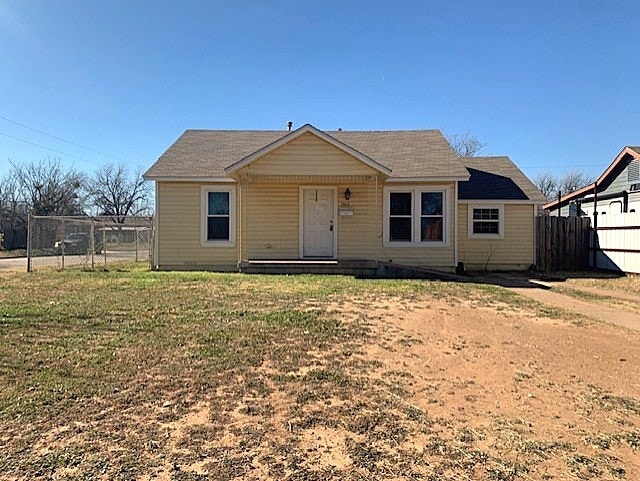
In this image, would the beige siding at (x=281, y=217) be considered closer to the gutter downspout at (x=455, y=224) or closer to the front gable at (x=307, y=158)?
the front gable at (x=307, y=158)

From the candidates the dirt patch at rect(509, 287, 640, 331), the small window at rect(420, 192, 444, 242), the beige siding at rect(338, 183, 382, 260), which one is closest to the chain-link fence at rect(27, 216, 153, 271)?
the beige siding at rect(338, 183, 382, 260)

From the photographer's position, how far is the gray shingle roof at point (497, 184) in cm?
1427

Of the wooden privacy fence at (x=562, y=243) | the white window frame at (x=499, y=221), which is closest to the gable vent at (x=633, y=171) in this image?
the wooden privacy fence at (x=562, y=243)

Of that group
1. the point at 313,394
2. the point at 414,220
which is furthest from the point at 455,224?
the point at 313,394

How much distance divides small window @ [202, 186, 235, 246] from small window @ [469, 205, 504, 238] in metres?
7.60

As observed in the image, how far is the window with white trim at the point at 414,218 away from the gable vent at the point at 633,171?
11.8 meters

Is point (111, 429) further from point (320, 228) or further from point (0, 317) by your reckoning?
point (320, 228)

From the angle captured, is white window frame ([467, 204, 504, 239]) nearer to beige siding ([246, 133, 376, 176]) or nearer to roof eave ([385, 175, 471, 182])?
roof eave ([385, 175, 471, 182])

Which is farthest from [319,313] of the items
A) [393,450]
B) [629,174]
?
[629,174]

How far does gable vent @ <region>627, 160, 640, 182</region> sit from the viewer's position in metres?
19.4

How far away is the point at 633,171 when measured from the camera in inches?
776

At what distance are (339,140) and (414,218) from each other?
13.2 feet

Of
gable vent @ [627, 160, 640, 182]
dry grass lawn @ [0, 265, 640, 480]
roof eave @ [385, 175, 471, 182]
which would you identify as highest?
gable vent @ [627, 160, 640, 182]

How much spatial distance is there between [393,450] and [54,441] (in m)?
2.13
